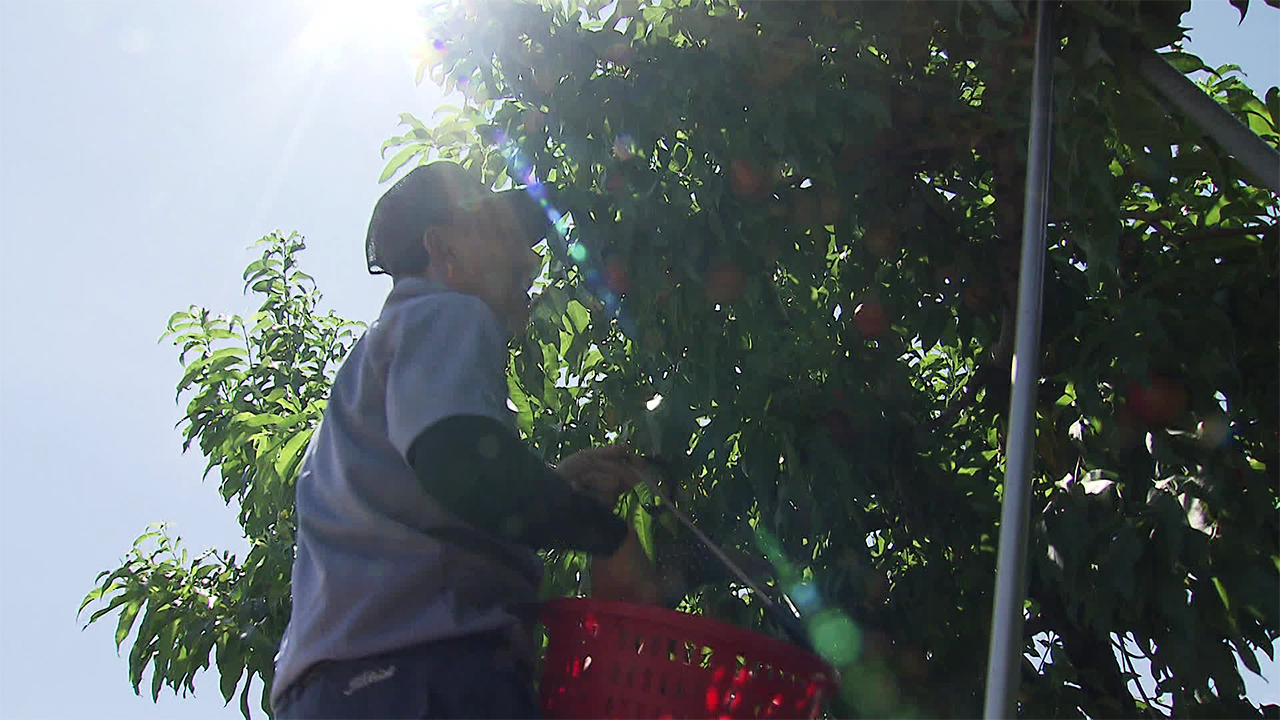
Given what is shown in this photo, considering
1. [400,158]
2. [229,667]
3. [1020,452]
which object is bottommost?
[1020,452]

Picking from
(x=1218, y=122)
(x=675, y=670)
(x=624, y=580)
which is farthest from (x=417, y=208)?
(x=1218, y=122)

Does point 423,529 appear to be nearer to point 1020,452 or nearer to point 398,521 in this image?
point 398,521

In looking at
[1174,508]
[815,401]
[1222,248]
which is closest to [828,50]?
[815,401]

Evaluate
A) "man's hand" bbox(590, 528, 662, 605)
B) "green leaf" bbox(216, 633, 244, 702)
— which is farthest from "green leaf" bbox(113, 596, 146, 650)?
"man's hand" bbox(590, 528, 662, 605)

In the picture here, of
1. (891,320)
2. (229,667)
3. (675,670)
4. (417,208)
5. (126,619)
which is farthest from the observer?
(126,619)

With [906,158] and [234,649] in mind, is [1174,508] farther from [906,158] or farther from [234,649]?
[234,649]

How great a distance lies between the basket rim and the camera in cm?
143

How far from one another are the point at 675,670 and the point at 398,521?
0.36 meters

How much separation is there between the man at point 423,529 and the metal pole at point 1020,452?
1.50 ft

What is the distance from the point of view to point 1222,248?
2.28 metres

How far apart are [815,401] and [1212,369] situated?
0.66 m

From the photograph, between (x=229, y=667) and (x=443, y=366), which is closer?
(x=443, y=366)

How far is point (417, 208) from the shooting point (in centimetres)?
169

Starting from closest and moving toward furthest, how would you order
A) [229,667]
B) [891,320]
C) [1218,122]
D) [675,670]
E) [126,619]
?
[675,670] < [1218,122] < [891,320] < [229,667] < [126,619]
